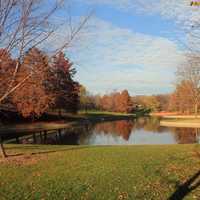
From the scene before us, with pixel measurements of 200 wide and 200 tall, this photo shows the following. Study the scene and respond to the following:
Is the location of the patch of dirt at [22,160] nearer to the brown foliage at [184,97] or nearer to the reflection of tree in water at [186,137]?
the reflection of tree in water at [186,137]

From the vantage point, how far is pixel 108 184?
766 centimetres

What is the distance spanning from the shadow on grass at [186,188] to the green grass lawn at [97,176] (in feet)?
0.24

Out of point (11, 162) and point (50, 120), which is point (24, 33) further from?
point (50, 120)

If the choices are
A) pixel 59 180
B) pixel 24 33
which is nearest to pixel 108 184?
pixel 59 180

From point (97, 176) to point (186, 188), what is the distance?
2384 millimetres

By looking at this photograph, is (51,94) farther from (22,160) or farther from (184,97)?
(22,160)

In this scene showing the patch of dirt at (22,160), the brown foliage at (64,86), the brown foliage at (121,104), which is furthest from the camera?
the brown foliage at (121,104)

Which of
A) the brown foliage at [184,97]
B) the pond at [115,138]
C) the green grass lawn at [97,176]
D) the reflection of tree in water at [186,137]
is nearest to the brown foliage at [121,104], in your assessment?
the brown foliage at [184,97]

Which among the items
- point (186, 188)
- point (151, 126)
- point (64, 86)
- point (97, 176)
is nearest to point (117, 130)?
point (151, 126)

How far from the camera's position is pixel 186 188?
→ 7508mm

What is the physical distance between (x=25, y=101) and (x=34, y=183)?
106 feet

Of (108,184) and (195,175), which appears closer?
(108,184)

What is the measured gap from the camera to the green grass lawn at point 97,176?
6945mm

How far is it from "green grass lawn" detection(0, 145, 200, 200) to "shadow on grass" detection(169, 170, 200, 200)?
0.07 meters
